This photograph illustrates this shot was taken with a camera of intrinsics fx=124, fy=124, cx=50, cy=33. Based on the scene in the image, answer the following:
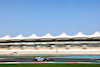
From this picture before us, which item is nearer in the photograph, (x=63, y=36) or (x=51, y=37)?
(x=63, y=36)

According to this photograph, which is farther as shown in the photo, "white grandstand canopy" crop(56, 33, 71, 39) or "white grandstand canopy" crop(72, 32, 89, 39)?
"white grandstand canopy" crop(56, 33, 71, 39)

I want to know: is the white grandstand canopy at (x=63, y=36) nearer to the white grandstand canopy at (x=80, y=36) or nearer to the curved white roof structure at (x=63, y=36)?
the curved white roof structure at (x=63, y=36)

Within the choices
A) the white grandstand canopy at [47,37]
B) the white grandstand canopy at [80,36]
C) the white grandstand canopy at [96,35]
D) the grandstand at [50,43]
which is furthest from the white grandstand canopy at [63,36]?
the white grandstand canopy at [96,35]

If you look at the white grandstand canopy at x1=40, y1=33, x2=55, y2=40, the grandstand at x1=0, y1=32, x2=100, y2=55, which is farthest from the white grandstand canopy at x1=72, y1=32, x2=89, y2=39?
the white grandstand canopy at x1=40, y1=33, x2=55, y2=40

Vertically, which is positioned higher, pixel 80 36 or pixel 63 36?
pixel 63 36

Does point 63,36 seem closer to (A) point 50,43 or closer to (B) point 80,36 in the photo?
(A) point 50,43

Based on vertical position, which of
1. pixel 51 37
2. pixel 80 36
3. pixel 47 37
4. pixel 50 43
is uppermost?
pixel 47 37

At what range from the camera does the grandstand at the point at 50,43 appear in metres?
48.0

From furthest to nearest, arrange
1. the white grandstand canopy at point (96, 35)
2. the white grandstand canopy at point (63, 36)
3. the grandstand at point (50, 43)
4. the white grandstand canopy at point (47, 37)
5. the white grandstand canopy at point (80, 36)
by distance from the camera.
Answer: the white grandstand canopy at point (47, 37) → the white grandstand canopy at point (63, 36) → the white grandstand canopy at point (80, 36) → the white grandstand canopy at point (96, 35) → the grandstand at point (50, 43)

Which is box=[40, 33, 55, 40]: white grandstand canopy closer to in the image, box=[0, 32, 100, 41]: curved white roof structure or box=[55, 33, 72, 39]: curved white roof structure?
box=[0, 32, 100, 41]: curved white roof structure

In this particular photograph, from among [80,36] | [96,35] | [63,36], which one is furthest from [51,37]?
[96,35]

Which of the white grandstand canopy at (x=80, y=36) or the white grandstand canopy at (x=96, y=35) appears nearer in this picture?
the white grandstand canopy at (x=96, y=35)

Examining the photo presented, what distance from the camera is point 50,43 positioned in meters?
50.7

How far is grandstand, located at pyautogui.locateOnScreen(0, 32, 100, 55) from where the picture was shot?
48031 millimetres
